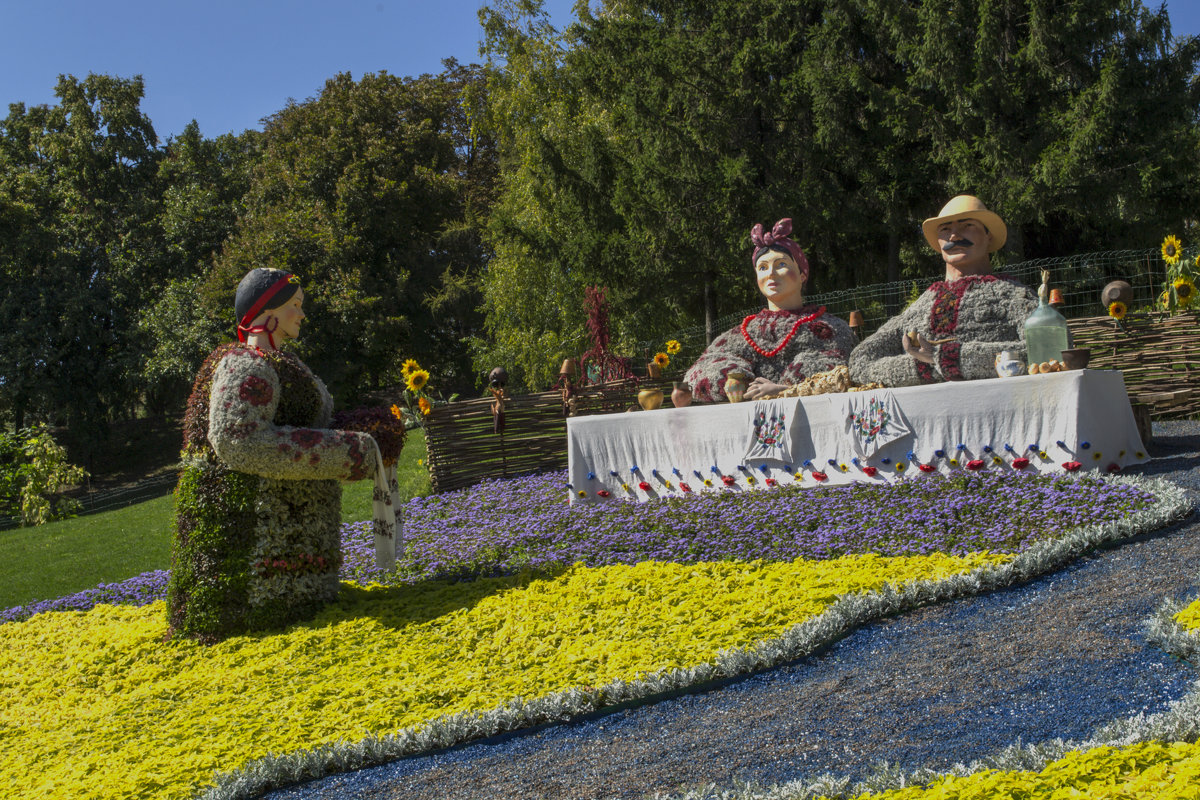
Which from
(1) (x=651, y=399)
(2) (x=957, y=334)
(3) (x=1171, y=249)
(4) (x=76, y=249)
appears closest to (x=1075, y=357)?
(2) (x=957, y=334)

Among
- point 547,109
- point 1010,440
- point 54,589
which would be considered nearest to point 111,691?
point 54,589

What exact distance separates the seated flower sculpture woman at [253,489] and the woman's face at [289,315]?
8 centimetres

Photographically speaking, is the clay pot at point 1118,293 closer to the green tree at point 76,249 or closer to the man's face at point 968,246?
the man's face at point 968,246

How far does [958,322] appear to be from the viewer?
6.84 meters

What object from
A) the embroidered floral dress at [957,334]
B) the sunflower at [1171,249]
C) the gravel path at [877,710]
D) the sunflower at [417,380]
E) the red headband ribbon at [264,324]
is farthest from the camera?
the sunflower at [417,380]

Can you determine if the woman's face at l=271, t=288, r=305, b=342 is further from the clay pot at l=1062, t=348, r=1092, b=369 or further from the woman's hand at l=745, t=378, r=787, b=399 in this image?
the clay pot at l=1062, t=348, r=1092, b=369

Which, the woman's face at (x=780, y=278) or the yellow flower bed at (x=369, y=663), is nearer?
the yellow flower bed at (x=369, y=663)

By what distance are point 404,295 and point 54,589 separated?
62.4 ft

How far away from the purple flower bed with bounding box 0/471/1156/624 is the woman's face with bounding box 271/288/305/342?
1.65 m

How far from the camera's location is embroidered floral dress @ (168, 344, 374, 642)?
5039mm

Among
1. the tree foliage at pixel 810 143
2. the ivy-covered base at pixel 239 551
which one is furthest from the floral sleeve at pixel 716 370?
the tree foliage at pixel 810 143

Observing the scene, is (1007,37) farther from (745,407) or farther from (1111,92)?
(745,407)

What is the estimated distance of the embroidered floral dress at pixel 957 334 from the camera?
6.58 meters

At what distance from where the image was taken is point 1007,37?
15.5 m
